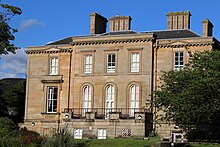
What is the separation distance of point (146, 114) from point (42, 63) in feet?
47.7

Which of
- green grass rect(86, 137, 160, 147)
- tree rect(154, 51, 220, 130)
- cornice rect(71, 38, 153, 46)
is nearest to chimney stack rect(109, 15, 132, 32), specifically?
cornice rect(71, 38, 153, 46)

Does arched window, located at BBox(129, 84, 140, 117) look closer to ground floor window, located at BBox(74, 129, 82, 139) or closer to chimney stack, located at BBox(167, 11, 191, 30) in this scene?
ground floor window, located at BBox(74, 129, 82, 139)

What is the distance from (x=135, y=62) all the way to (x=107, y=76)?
3.25 m

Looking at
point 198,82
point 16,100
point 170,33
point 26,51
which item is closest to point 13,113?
point 16,100

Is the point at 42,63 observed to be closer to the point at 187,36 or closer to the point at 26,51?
the point at 26,51

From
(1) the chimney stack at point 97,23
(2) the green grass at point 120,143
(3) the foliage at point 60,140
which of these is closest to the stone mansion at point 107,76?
(1) the chimney stack at point 97,23

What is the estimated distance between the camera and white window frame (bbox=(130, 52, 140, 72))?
166 feet

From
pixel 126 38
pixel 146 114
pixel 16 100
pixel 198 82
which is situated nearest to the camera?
pixel 198 82

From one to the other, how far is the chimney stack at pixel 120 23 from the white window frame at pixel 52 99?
9092 mm

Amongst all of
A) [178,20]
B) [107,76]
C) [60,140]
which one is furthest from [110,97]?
[60,140]

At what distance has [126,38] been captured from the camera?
50688 mm

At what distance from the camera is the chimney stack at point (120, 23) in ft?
180

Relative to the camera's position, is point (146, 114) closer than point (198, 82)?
No

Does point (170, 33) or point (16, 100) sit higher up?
point (170, 33)
